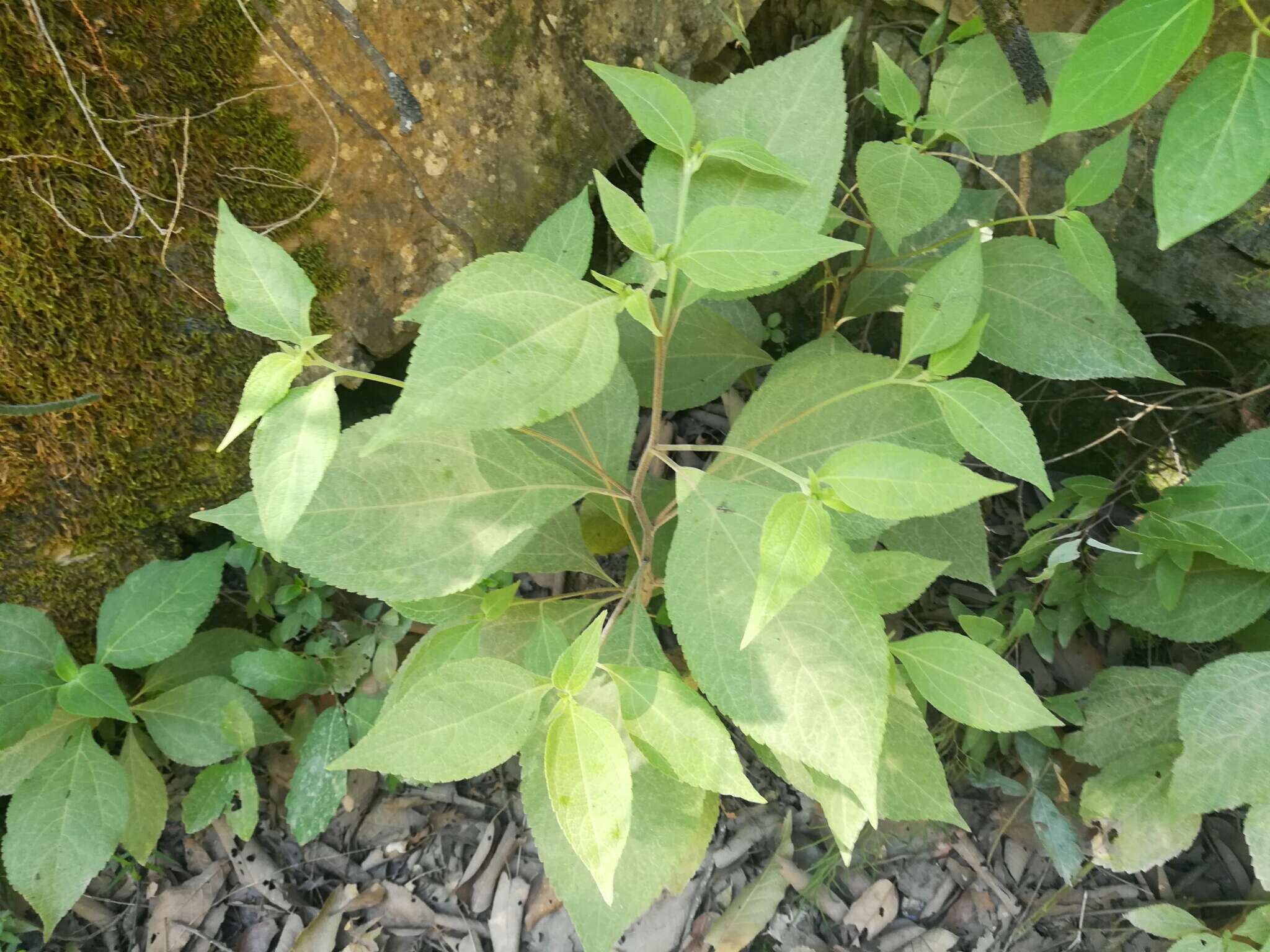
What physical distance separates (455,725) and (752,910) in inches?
33.7

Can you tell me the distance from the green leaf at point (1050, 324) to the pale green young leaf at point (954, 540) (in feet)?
0.90

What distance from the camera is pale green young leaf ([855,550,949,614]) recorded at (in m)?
Answer: 1.12

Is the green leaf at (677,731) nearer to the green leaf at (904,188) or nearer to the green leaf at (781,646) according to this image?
the green leaf at (781,646)

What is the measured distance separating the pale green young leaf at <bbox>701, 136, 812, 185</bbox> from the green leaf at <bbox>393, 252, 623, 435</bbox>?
0.26m

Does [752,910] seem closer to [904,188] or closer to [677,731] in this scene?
[677,731]

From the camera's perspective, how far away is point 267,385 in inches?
34.8

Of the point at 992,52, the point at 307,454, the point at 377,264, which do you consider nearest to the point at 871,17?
the point at 992,52

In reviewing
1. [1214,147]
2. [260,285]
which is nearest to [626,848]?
[260,285]

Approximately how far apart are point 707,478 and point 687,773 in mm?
355

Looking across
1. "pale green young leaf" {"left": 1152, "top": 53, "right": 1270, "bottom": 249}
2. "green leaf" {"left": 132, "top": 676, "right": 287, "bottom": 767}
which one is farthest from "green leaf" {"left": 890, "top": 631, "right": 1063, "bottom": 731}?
"green leaf" {"left": 132, "top": 676, "right": 287, "bottom": 767}

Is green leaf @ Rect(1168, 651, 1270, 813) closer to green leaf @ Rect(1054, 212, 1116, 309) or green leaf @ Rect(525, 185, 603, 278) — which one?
green leaf @ Rect(1054, 212, 1116, 309)

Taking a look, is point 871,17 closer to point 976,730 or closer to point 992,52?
point 992,52

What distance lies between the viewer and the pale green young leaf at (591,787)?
0.82 m

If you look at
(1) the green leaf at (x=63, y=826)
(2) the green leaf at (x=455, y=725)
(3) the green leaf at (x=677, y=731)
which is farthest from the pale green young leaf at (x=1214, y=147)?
(1) the green leaf at (x=63, y=826)
